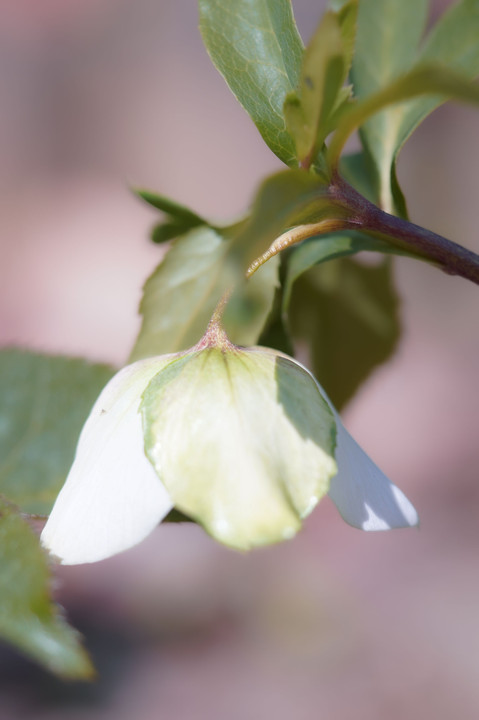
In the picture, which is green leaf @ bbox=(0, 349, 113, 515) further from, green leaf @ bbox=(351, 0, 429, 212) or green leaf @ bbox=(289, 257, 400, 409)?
green leaf @ bbox=(351, 0, 429, 212)

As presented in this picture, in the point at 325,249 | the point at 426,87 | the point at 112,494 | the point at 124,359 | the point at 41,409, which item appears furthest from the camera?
the point at 124,359

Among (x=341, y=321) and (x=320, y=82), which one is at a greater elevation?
(x=320, y=82)

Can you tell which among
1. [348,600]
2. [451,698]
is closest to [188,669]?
[348,600]

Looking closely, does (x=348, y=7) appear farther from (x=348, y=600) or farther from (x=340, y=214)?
(x=348, y=600)

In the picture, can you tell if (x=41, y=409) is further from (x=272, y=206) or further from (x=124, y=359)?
(x=124, y=359)

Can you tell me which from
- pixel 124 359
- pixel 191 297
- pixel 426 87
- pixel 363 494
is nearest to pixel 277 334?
pixel 191 297

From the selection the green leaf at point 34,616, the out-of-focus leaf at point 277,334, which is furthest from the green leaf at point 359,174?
the green leaf at point 34,616

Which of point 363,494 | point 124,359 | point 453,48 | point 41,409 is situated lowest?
point 124,359
